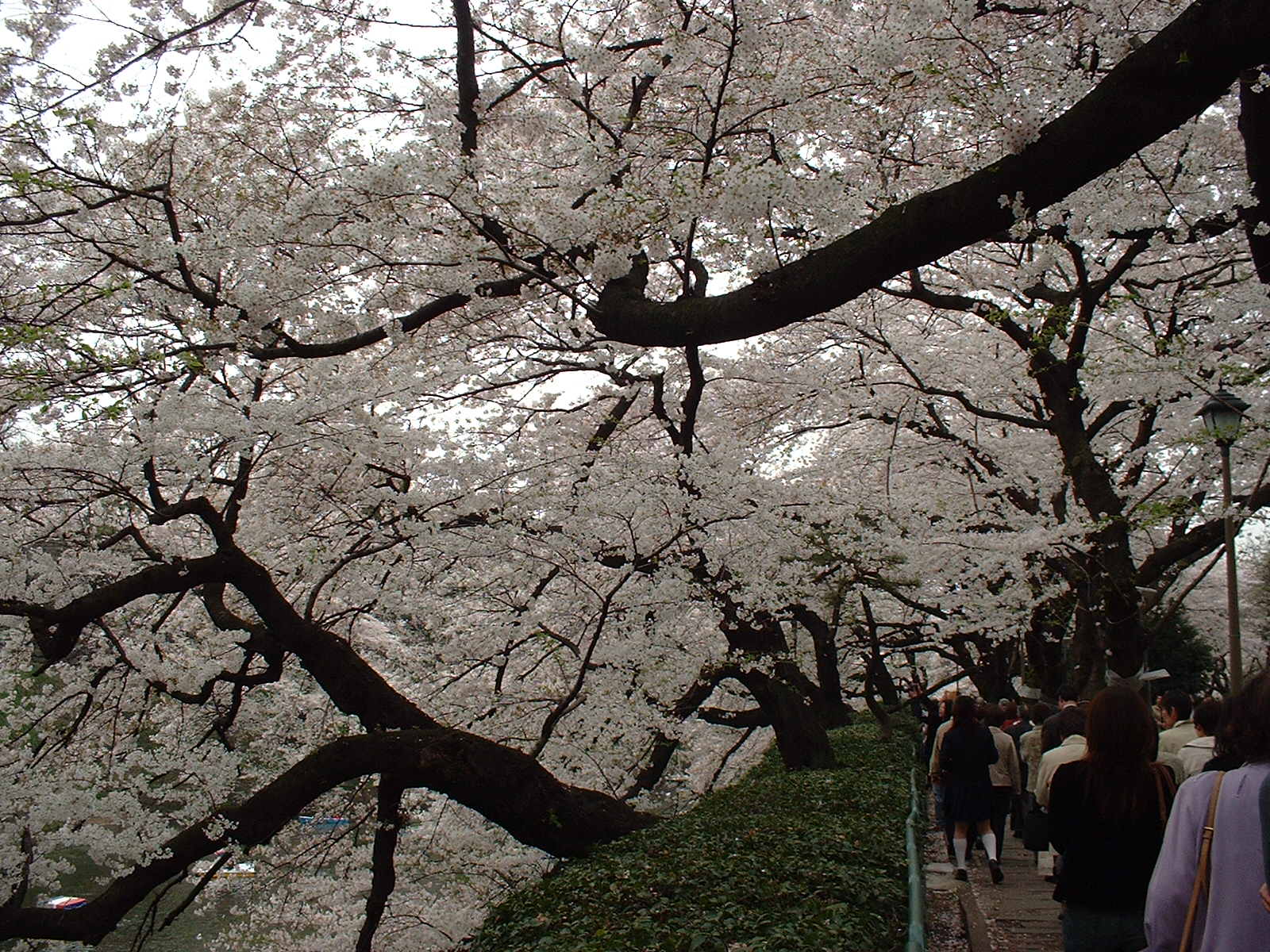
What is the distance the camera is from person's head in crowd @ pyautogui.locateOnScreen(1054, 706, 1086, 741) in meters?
5.87

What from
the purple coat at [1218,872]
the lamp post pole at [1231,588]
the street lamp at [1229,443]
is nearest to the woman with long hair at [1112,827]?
the purple coat at [1218,872]

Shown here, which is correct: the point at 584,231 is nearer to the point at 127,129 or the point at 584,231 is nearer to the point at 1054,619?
the point at 127,129

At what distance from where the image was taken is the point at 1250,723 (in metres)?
1.99

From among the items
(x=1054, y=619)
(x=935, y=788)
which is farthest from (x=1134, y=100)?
(x=1054, y=619)

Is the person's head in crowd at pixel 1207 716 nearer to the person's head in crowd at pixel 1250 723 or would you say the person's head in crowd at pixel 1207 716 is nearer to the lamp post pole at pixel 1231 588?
the person's head in crowd at pixel 1250 723

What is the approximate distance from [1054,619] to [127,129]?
12.7 m

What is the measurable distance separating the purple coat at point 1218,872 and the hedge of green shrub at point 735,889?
5.55 feet

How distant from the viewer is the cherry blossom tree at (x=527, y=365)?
5.13 metres

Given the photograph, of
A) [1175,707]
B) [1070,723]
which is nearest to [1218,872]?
[1175,707]

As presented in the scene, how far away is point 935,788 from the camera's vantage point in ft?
24.0

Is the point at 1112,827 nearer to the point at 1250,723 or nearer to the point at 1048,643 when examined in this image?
the point at 1250,723

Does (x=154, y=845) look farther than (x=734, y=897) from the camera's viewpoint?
Yes

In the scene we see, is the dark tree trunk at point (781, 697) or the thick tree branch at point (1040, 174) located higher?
the thick tree branch at point (1040, 174)

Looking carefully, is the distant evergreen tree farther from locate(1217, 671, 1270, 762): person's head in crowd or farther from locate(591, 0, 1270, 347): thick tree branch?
locate(1217, 671, 1270, 762): person's head in crowd
